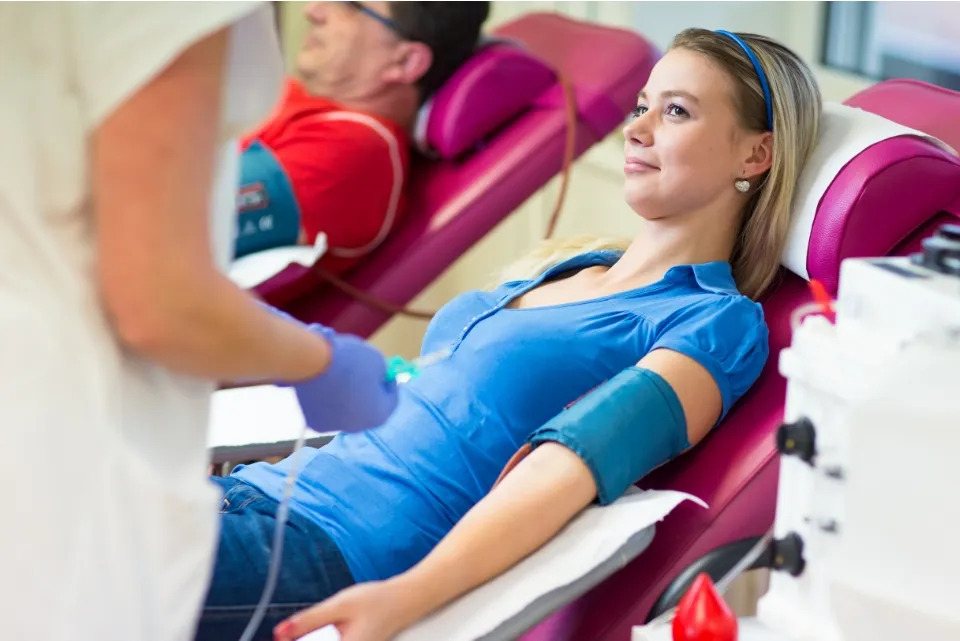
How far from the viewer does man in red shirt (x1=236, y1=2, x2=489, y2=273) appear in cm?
253

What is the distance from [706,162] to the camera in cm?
172

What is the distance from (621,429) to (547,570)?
0.62 ft

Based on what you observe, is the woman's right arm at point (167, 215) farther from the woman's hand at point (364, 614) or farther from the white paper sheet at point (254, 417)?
the white paper sheet at point (254, 417)

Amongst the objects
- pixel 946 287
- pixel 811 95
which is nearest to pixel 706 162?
pixel 811 95

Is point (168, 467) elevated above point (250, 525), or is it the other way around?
point (168, 467)

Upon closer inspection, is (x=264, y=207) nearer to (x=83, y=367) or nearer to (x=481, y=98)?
(x=481, y=98)

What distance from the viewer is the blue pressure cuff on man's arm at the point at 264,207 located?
8.11 feet

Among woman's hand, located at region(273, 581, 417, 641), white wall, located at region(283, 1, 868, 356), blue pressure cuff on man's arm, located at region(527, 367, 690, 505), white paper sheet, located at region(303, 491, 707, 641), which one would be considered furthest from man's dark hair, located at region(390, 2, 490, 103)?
woman's hand, located at region(273, 581, 417, 641)

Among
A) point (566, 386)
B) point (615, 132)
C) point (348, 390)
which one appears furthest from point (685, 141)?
point (615, 132)

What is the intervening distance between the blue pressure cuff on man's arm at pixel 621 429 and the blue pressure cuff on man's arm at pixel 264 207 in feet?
3.96

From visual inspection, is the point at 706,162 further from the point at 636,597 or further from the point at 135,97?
the point at 135,97

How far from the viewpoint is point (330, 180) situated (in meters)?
2.54

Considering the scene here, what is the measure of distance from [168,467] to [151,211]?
0.24 meters

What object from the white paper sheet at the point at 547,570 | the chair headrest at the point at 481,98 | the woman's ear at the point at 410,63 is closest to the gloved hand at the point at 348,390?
the white paper sheet at the point at 547,570
